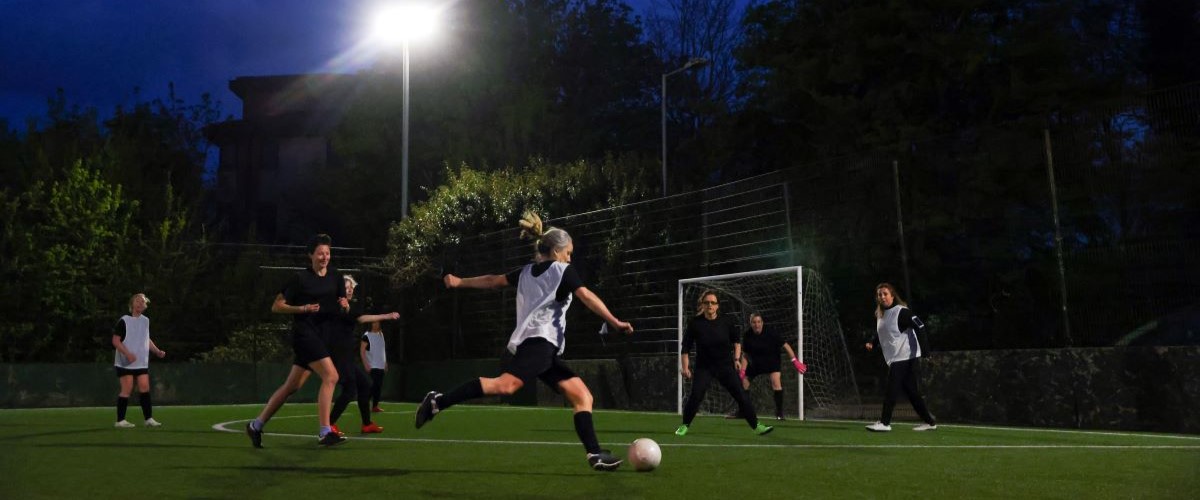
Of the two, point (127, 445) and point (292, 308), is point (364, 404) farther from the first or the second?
point (292, 308)

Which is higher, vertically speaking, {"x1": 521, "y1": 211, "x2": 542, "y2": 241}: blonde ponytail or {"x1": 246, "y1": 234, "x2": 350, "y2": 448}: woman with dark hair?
{"x1": 521, "y1": 211, "x2": 542, "y2": 241}: blonde ponytail

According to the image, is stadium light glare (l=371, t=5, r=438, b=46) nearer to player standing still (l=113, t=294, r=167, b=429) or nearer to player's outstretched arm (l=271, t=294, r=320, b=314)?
player standing still (l=113, t=294, r=167, b=429)

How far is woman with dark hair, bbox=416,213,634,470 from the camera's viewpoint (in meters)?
9.12

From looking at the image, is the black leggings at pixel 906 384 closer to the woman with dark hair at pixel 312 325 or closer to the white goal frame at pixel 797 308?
the white goal frame at pixel 797 308

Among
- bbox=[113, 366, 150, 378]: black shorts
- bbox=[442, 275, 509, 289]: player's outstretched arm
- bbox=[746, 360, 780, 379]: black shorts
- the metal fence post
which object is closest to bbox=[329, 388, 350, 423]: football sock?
bbox=[113, 366, 150, 378]: black shorts

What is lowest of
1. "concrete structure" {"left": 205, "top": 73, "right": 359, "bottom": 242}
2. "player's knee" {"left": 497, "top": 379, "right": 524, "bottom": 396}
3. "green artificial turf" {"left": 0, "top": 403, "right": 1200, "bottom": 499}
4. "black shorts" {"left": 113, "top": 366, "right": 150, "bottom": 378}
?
"green artificial turf" {"left": 0, "top": 403, "right": 1200, "bottom": 499}

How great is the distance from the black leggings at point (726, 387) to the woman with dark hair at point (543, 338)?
5.07m

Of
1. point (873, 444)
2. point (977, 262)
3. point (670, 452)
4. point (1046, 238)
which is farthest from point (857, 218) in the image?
point (670, 452)

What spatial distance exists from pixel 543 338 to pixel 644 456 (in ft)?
3.71

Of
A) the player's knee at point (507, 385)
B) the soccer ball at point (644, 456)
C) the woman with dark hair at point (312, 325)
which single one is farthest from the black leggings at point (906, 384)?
the player's knee at point (507, 385)

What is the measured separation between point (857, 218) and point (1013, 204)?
2.75 m

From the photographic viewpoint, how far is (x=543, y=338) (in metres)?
9.23

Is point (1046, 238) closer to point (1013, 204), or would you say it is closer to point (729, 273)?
point (1013, 204)

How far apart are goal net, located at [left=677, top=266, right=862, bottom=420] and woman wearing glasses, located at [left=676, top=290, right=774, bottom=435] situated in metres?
4.81
